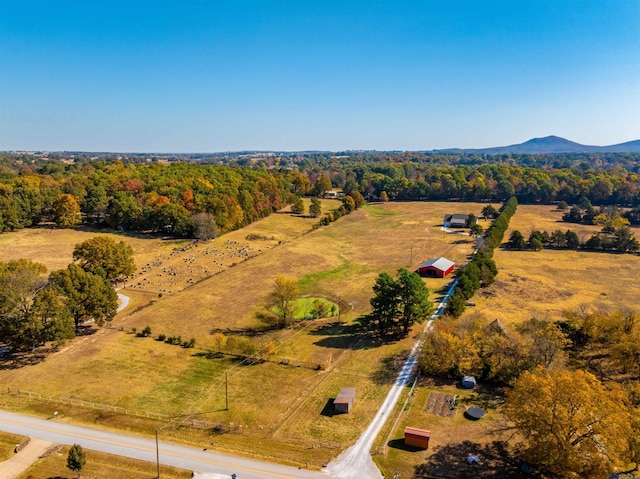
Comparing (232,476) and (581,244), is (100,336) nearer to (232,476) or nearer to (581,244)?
(232,476)

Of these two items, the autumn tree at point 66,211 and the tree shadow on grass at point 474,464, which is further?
the autumn tree at point 66,211

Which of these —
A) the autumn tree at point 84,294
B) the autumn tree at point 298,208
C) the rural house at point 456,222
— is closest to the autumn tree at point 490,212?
the rural house at point 456,222

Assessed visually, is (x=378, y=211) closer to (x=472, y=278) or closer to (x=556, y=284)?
(x=556, y=284)

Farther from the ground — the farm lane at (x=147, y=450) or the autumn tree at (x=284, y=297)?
the autumn tree at (x=284, y=297)

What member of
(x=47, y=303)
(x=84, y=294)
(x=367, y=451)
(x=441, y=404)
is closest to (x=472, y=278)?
(x=441, y=404)

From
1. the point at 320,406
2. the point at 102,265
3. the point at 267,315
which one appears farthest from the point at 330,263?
the point at 320,406

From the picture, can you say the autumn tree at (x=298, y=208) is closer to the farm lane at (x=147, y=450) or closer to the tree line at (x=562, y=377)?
the tree line at (x=562, y=377)
